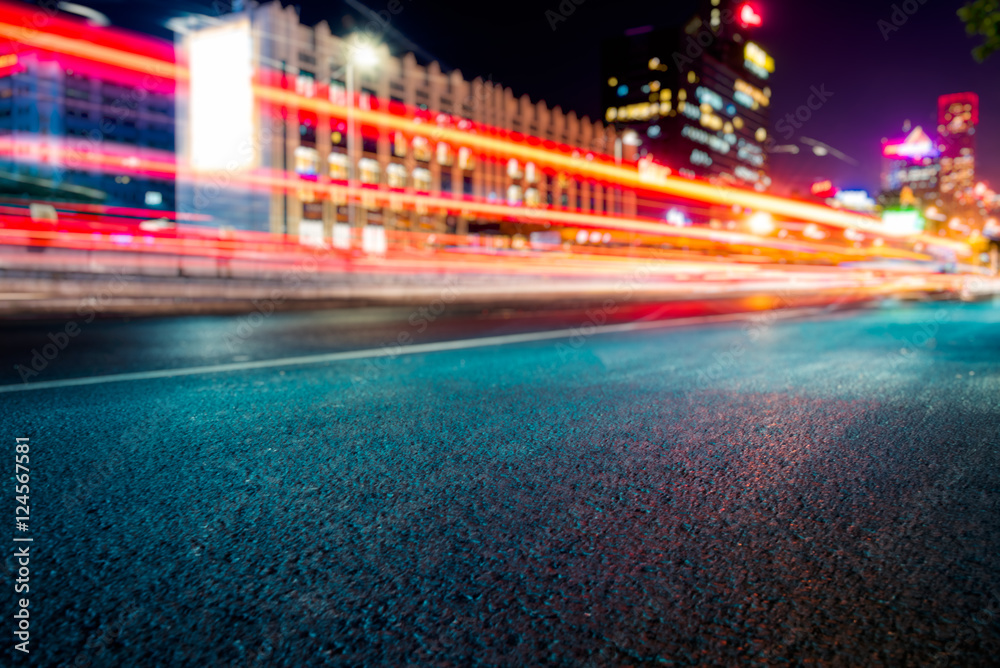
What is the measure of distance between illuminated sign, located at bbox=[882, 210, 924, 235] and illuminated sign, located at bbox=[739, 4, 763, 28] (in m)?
133

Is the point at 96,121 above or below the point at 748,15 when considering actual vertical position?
below

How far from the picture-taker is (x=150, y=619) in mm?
1523

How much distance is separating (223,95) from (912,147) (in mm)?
69159

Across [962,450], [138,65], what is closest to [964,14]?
[962,450]

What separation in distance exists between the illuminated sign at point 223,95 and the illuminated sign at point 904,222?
36654 millimetres

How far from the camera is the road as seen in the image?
146cm

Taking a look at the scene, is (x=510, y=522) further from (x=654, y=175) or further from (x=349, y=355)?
(x=654, y=175)

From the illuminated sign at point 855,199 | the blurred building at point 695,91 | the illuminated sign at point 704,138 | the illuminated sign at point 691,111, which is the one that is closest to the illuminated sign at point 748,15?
the blurred building at point 695,91

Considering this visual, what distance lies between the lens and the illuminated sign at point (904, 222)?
38.7 metres

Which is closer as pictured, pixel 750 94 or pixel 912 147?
pixel 912 147

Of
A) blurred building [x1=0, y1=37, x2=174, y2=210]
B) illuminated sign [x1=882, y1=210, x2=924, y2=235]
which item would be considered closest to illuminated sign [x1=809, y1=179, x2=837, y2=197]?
illuminated sign [x1=882, y1=210, x2=924, y2=235]

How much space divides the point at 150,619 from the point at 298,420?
2.21m

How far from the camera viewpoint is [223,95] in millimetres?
24359

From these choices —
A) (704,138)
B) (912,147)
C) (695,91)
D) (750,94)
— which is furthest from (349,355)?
(750,94)
